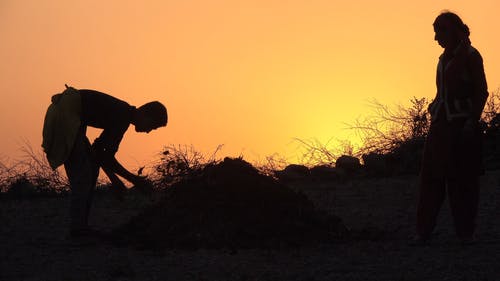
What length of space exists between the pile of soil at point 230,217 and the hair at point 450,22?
2.22m

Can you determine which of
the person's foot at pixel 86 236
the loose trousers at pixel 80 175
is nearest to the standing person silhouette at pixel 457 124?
the person's foot at pixel 86 236

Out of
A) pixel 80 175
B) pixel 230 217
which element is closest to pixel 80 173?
pixel 80 175

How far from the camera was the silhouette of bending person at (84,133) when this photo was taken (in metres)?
7.45

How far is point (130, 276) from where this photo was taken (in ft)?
19.2

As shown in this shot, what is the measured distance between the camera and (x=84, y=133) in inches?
304

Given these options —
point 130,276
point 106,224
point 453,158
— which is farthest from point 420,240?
point 106,224

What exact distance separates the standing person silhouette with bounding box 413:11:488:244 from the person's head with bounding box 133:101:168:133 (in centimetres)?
240

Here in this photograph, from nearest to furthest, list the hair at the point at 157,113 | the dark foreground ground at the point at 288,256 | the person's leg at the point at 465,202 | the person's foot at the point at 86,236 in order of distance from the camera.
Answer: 1. the dark foreground ground at the point at 288,256
2. the person's leg at the point at 465,202
3. the hair at the point at 157,113
4. the person's foot at the point at 86,236

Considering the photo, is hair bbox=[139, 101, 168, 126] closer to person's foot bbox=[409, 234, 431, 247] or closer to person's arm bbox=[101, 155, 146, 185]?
person's arm bbox=[101, 155, 146, 185]

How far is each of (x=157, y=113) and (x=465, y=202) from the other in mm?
2844

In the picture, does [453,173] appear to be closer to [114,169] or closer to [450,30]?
[450,30]

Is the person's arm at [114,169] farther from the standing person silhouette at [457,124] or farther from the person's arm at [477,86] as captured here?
the person's arm at [477,86]

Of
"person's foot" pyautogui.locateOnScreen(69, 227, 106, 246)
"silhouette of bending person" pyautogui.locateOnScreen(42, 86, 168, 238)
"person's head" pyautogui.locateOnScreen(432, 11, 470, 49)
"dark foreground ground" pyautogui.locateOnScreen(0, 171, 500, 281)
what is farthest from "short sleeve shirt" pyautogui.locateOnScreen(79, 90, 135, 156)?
"person's head" pyautogui.locateOnScreen(432, 11, 470, 49)

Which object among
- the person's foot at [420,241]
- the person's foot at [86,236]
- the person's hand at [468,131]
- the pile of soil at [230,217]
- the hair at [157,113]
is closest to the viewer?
the person's hand at [468,131]
